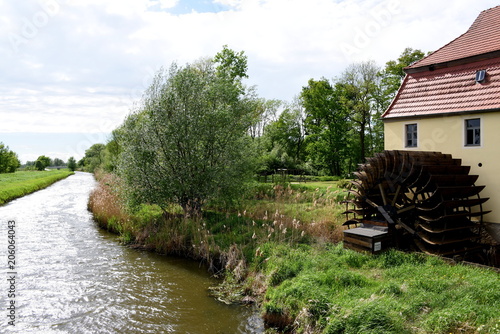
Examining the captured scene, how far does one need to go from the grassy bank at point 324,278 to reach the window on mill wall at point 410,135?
364 cm

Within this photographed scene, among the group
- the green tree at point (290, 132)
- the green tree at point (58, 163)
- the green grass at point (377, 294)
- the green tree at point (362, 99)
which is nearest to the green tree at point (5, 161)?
the green tree at point (290, 132)

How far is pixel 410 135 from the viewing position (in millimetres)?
12242

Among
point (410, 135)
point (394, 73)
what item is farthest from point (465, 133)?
point (394, 73)

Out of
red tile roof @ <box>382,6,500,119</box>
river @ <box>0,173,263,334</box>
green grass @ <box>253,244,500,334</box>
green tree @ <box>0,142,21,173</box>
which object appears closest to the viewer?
green grass @ <box>253,244,500,334</box>

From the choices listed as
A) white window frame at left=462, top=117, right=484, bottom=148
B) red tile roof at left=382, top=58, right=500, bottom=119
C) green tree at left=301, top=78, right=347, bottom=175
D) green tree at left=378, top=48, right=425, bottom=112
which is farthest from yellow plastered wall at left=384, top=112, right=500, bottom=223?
green tree at left=301, top=78, right=347, bottom=175

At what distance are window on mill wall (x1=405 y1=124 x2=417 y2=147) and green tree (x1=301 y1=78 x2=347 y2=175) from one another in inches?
887

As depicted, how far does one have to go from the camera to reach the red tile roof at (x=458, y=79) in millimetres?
10500

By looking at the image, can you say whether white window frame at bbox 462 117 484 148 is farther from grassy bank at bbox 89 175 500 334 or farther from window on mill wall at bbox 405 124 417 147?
grassy bank at bbox 89 175 500 334

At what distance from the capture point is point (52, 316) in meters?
7.02

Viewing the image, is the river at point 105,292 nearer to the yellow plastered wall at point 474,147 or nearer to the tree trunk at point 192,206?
the tree trunk at point 192,206

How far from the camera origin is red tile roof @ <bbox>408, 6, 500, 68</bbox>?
11.2 m

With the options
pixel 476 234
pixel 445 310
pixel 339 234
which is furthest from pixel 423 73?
pixel 445 310

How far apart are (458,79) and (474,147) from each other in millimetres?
2491

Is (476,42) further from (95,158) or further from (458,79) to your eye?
(95,158)
